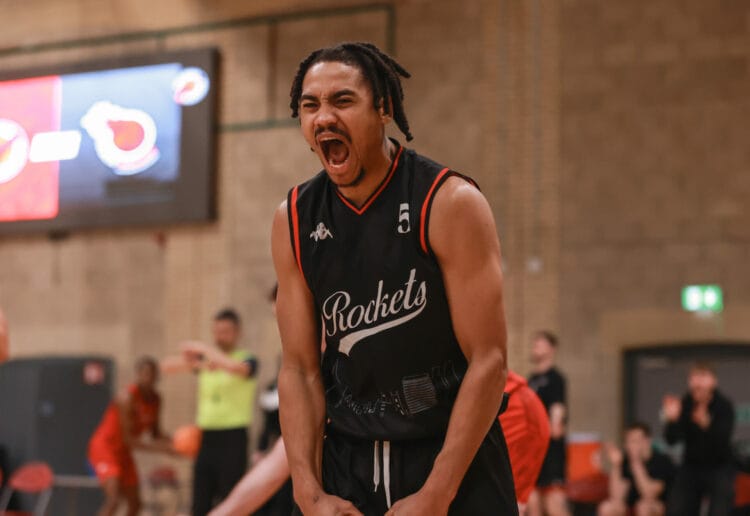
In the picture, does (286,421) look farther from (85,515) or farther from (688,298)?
(85,515)

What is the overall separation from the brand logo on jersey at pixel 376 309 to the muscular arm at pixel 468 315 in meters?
0.07

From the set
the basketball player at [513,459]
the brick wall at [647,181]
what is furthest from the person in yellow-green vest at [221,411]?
the basketball player at [513,459]

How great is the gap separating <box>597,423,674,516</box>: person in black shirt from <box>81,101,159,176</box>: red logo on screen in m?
6.26

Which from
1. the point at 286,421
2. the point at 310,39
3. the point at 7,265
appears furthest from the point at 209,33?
the point at 286,421

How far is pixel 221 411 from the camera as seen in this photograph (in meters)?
8.27

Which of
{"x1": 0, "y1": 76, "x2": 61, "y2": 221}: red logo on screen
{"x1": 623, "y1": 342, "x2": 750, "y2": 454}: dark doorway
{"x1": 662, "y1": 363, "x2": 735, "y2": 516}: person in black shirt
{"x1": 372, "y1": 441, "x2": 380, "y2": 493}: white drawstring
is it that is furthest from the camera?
{"x1": 0, "y1": 76, "x2": 61, "y2": 221}: red logo on screen

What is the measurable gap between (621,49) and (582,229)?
1.89 meters

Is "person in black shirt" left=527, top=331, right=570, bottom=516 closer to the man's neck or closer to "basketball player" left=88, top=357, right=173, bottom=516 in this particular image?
"basketball player" left=88, top=357, right=173, bottom=516

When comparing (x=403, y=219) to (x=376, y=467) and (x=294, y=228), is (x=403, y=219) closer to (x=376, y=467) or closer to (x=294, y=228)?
(x=294, y=228)

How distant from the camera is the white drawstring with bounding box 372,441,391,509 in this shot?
92.4 inches

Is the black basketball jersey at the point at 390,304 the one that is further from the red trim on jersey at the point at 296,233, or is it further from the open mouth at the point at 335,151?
the open mouth at the point at 335,151

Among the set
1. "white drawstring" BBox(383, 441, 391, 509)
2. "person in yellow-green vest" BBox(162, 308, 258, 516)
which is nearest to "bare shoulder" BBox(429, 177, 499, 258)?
"white drawstring" BBox(383, 441, 391, 509)

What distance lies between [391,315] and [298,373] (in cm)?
30

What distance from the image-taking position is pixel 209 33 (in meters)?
12.5
